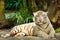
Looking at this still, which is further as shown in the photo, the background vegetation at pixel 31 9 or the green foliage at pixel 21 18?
the green foliage at pixel 21 18

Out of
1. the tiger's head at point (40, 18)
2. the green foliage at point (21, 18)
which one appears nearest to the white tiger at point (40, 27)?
the tiger's head at point (40, 18)

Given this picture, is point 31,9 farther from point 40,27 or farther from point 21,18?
point 40,27

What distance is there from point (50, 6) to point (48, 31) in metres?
1.66

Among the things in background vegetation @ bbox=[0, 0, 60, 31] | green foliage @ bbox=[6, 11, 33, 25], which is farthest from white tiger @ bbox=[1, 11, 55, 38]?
green foliage @ bbox=[6, 11, 33, 25]

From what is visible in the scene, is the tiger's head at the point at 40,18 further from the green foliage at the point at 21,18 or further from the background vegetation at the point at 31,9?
the green foliage at the point at 21,18

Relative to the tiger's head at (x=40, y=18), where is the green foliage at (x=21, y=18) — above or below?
below

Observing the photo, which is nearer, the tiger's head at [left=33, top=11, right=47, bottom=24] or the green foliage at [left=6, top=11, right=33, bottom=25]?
the tiger's head at [left=33, top=11, right=47, bottom=24]

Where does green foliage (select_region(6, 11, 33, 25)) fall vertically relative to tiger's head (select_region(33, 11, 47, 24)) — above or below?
below

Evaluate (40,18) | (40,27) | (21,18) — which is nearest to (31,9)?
(21,18)

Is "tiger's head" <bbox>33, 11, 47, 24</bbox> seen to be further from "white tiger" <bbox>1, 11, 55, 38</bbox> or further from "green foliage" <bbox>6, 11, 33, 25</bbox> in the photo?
"green foliage" <bbox>6, 11, 33, 25</bbox>

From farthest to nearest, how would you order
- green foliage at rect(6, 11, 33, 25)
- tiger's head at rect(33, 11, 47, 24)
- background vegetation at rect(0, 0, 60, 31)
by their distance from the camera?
1. green foliage at rect(6, 11, 33, 25)
2. background vegetation at rect(0, 0, 60, 31)
3. tiger's head at rect(33, 11, 47, 24)

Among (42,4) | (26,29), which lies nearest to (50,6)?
(42,4)

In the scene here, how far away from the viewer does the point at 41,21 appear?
5.62 meters

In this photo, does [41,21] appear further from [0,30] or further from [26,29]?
[0,30]
